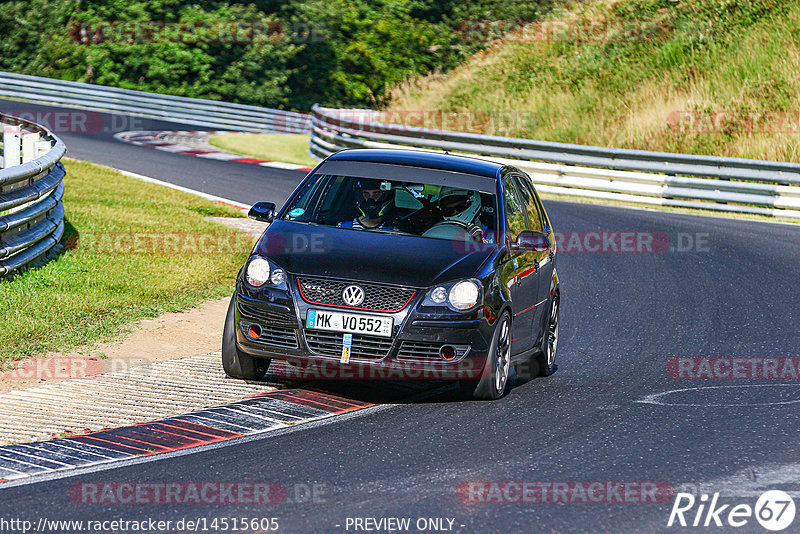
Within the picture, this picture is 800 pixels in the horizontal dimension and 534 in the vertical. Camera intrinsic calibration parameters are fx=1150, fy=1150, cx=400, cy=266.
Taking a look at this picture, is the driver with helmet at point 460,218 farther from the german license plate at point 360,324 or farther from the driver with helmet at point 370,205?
the german license plate at point 360,324

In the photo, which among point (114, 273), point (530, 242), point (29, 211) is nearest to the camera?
point (530, 242)

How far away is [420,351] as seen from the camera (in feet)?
24.7

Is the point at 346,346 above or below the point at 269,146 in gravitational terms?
above

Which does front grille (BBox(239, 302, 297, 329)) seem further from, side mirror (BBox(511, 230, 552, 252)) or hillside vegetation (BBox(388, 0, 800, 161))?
hillside vegetation (BBox(388, 0, 800, 161))

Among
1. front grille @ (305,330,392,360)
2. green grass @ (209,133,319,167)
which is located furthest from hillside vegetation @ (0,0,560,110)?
front grille @ (305,330,392,360)

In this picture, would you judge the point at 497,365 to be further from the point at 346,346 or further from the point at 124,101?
the point at 124,101

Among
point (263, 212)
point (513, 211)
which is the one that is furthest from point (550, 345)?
point (263, 212)

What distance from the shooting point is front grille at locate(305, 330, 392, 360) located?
746cm

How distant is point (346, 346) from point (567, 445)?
1.60m

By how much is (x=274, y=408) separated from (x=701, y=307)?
6.24 m

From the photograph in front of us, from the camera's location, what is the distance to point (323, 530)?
201 inches

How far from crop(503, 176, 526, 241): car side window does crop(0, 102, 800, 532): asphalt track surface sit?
1.19 metres

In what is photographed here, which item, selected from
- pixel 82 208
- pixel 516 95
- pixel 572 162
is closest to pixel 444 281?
pixel 82 208

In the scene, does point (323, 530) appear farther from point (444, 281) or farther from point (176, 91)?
point (176, 91)
